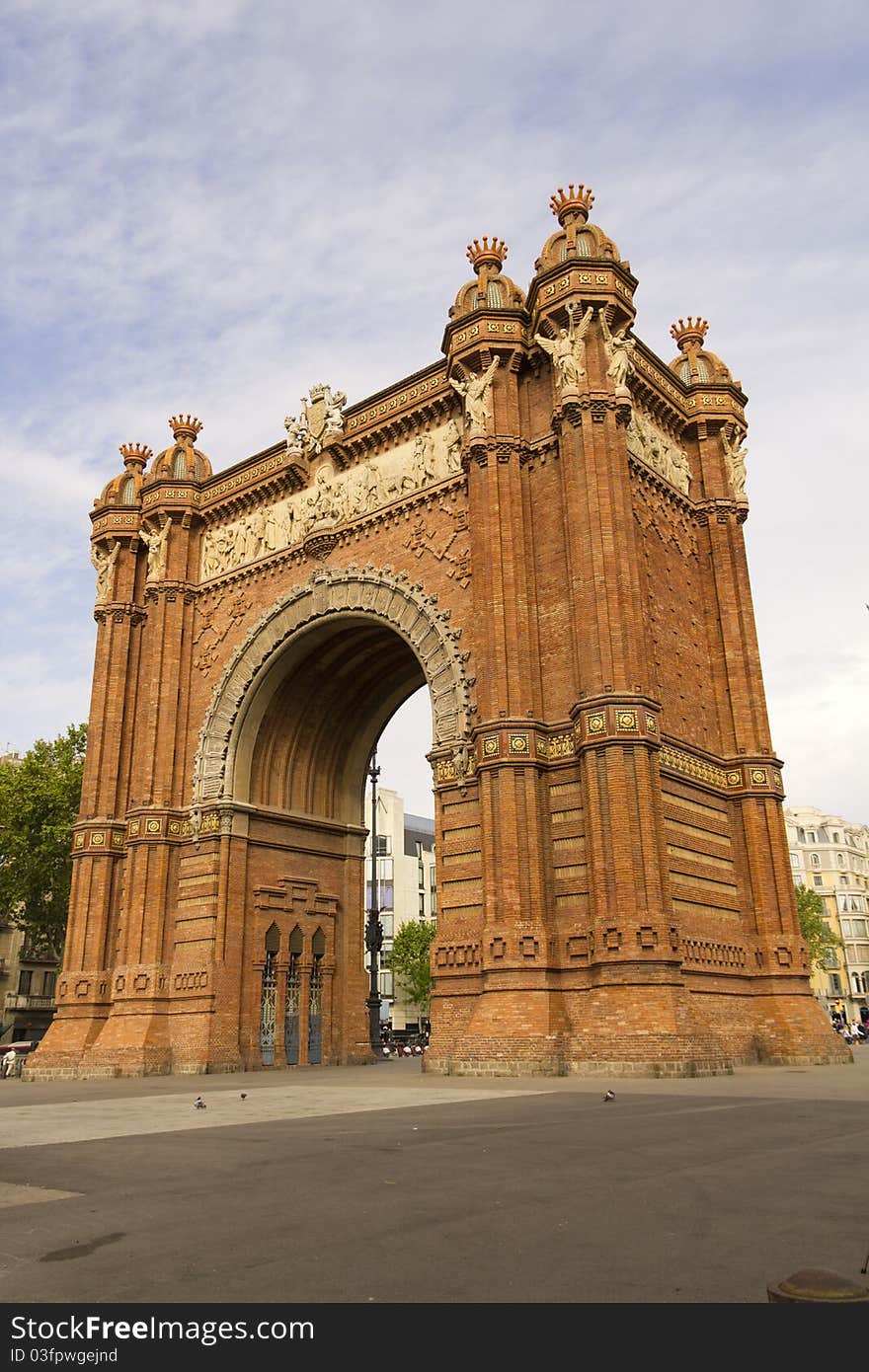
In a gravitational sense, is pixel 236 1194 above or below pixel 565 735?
below

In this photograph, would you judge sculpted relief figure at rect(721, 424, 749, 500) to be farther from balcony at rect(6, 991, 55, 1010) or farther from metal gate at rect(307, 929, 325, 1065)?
balcony at rect(6, 991, 55, 1010)

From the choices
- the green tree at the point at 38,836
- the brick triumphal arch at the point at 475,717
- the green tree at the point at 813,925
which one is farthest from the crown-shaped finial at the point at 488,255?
the green tree at the point at 813,925

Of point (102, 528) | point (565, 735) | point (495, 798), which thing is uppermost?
point (102, 528)

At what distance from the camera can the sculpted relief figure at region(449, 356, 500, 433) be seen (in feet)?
85.3

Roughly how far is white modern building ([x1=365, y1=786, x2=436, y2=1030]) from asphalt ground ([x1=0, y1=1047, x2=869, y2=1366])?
224 feet

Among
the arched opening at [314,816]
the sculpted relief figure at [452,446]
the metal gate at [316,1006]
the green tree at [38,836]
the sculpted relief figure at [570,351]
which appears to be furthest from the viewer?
the green tree at [38,836]

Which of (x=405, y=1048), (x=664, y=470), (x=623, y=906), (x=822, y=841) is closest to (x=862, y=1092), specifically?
(x=623, y=906)

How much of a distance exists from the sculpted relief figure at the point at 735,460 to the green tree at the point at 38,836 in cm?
2878

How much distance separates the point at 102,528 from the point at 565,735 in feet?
65.7

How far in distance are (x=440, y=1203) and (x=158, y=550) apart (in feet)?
98.1

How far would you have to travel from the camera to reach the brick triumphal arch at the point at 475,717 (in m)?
21.8

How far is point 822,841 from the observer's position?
10175 cm

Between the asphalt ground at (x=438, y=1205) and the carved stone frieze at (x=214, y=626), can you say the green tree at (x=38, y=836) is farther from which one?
the asphalt ground at (x=438, y=1205)
